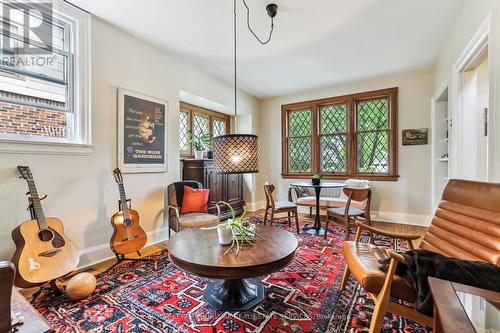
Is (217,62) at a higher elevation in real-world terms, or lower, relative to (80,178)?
higher

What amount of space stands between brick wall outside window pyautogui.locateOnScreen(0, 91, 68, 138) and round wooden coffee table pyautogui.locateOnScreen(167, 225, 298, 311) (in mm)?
1793

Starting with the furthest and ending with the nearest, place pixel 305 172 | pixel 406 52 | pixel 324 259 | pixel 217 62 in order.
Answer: pixel 305 172 → pixel 217 62 → pixel 406 52 → pixel 324 259

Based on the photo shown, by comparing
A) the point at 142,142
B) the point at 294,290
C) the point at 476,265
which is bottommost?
the point at 294,290

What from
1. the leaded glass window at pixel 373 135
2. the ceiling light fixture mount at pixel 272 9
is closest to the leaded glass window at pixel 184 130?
the ceiling light fixture mount at pixel 272 9

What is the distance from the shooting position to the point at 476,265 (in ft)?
3.84

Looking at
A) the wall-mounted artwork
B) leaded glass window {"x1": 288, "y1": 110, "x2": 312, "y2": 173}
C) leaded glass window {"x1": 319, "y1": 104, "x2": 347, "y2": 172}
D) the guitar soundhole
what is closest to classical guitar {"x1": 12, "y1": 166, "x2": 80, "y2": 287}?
the guitar soundhole

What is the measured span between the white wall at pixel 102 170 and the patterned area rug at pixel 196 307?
0.65 metres

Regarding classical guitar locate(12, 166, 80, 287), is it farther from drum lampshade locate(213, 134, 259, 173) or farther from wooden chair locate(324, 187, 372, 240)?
wooden chair locate(324, 187, 372, 240)

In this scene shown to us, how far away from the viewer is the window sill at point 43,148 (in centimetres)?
203

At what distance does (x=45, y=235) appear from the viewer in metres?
2.01

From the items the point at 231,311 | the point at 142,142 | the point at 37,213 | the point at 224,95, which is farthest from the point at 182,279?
the point at 224,95

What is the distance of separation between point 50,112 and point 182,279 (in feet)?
7.15

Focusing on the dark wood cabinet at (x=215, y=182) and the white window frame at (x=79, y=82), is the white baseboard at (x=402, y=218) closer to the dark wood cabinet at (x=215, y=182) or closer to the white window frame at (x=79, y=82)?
the dark wood cabinet at (x=215, y=182)

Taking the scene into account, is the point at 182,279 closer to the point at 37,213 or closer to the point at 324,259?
the point at 37,213
